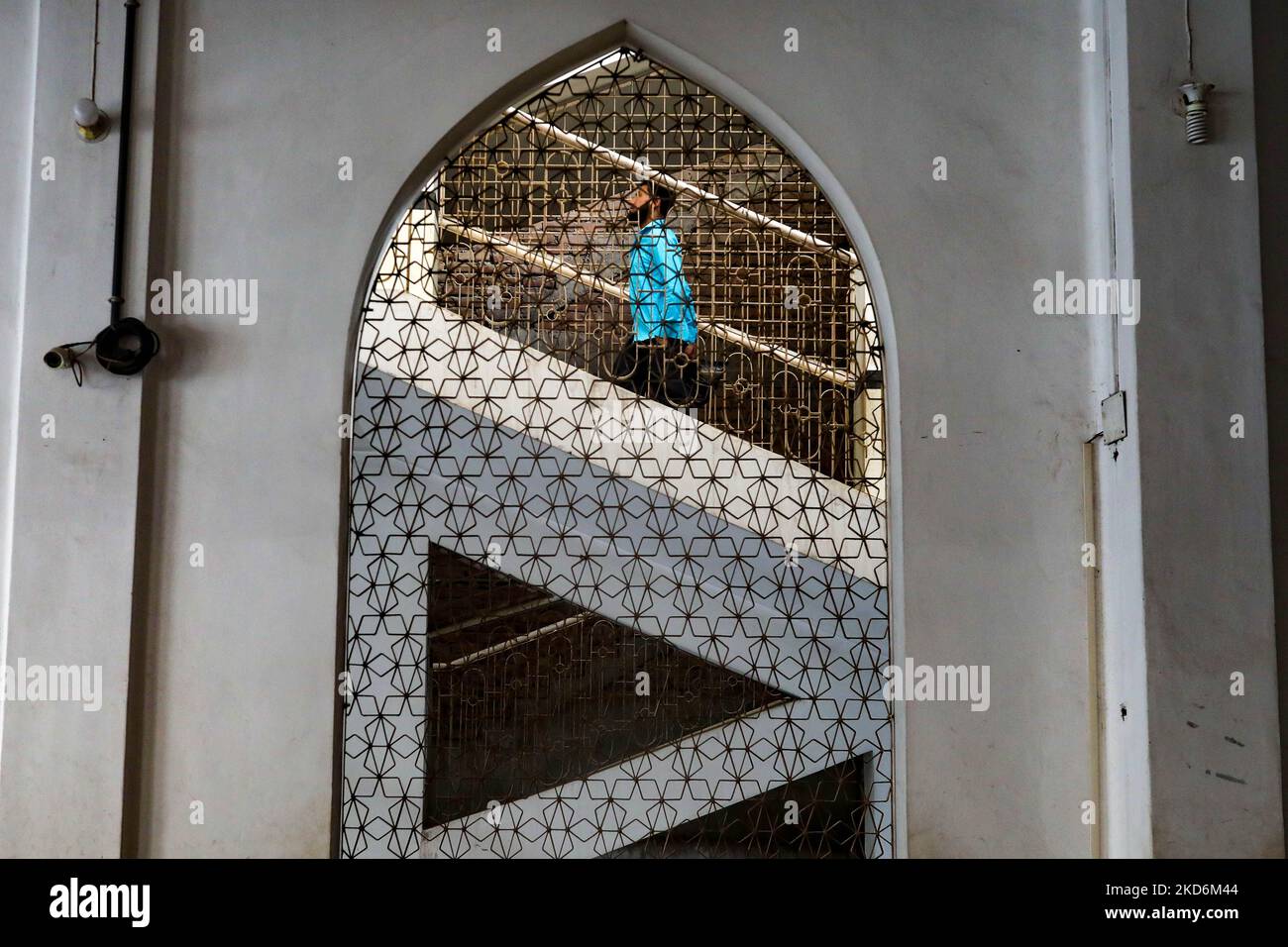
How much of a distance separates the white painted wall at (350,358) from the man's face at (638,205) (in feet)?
1.61

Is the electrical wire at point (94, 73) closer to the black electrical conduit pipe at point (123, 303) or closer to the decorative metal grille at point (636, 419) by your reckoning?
the black electrical conduit pipe at point (123, 303)

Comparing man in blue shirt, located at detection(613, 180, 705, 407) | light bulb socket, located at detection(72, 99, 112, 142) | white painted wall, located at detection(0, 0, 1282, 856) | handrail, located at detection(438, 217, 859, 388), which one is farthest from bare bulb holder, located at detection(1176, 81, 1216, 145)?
light bulb socket, located at detection(72, 99, 112, 142)

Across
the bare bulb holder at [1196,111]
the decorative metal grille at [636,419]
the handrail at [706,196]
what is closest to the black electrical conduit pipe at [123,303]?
the decorative metal grille at [636,419]

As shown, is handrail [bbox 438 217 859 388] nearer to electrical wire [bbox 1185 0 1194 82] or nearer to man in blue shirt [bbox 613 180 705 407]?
man in blue shirt [bbox 613 180 705 407]

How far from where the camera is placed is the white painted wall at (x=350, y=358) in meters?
3.42

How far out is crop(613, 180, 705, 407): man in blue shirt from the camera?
3.84m

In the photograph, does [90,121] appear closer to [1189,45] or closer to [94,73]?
[94,73]

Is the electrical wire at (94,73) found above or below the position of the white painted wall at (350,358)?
above

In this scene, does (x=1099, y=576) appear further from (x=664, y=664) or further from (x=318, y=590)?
(x=318, y=590)

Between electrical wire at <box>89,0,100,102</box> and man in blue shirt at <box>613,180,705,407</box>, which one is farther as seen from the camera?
man in blue shirt at <box>613,180,705,407</box>

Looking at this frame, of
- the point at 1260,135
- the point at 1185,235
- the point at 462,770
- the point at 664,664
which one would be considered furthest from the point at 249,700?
the point at 1260,135

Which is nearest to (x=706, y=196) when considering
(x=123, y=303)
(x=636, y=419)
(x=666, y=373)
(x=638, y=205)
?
(x=638, y=205)

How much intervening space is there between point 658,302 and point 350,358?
3.60 feet

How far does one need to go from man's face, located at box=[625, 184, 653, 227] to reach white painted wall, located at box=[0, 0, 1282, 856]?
A: 1.61 feet
